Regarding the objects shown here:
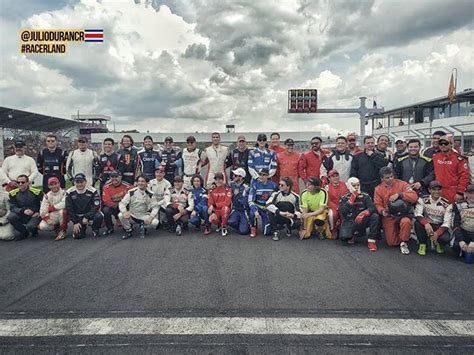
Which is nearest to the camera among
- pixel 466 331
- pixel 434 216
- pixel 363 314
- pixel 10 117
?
pixel 466 331

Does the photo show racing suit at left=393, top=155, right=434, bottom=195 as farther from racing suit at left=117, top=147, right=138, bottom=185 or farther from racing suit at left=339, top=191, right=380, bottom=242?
racing suit at left=117, top=147, right=138, bottom=185

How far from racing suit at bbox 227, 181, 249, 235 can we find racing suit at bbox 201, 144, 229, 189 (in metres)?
0.90

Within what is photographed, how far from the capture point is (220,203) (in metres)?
6.76

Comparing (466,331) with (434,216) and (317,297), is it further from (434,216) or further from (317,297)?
(434,216)

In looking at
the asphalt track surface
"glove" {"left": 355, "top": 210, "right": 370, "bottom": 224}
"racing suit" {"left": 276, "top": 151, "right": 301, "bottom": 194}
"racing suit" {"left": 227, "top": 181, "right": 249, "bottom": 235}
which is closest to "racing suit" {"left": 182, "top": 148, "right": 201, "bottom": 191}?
"racing suit" {"left": 227, "top": 181, "right": 249, "bottom": 235}

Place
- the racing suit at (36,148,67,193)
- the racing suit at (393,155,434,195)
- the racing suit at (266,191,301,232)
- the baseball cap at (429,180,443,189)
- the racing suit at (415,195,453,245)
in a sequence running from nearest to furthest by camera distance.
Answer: the racing suit at (415,195,453,245) → the baseball cap at (429,180,443,189) → the racing suit at (393,155,434,195) → the racing suit at (266,191,301,232) → the racing suit at (36,148,67,193)

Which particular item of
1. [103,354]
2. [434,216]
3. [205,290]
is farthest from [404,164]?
[103,354]

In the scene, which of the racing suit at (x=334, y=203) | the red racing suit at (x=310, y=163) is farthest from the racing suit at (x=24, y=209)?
the racing suit at (x=334, y=203)

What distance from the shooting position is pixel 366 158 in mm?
6562

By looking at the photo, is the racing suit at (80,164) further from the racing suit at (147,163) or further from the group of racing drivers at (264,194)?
the racing suit at (147,163)

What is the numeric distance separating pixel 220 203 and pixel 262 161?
1.42 meters

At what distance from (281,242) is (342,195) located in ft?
4.96

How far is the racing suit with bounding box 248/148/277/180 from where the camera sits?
737cm

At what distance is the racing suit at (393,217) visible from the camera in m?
5.48
